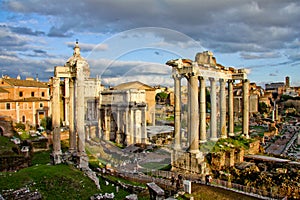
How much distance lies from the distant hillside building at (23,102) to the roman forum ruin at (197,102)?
26.5m

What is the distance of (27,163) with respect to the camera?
21578mm

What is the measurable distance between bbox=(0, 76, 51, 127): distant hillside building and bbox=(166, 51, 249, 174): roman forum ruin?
87.0ft

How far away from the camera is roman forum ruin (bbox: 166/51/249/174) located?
1633cm

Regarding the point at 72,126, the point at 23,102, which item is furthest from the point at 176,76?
the point at 23,102

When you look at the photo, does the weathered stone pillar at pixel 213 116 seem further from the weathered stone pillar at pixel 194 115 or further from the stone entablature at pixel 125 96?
the stone entablature at pixel 125 96

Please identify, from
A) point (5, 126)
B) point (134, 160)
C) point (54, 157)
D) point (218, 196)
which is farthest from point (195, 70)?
point (5, 126)

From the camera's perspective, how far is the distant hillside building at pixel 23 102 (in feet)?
119

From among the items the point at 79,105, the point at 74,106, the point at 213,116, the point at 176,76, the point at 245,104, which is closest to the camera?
the point at 79,105

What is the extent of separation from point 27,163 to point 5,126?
37.7 ft

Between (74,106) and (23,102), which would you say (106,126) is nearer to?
(23,102)

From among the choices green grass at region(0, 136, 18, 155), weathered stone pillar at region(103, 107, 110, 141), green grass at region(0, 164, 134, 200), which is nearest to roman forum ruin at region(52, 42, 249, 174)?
green grass at region(0, 164, 134, 200)

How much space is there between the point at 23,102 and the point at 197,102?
98.8ft

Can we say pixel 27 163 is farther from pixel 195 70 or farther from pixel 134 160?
pixel 195 70

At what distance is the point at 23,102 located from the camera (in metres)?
37.8
